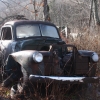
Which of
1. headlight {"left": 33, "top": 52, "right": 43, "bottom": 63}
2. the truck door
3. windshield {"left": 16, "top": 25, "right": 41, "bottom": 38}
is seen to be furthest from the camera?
windshield {"left": 16, "top": 25, "right": 41, "bottom": 38}

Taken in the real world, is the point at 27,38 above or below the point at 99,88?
above

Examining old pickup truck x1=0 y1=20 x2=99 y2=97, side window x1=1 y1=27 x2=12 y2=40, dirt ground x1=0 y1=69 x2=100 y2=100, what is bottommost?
dirt ground x1=0 y1=69 x2=100 y2=100

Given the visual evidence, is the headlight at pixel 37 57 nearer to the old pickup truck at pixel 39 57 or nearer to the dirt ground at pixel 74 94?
the old pickup truck at pixel 39 57

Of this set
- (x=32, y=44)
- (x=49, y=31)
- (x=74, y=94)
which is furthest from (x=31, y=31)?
(x=74, y=94)

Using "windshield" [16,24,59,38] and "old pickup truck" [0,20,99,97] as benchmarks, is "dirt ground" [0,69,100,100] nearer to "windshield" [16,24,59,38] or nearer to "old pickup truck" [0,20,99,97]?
"old pickup truck" [0,20,99,97]

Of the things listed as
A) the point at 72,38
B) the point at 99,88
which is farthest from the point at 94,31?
the point at 99,88

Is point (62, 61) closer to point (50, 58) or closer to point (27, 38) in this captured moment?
point (50, 58)

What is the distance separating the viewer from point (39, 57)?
4.65 meters

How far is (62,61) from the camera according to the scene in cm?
553

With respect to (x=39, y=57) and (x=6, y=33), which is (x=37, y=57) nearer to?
(x=39, y=57)

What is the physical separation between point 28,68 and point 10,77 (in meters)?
1.18

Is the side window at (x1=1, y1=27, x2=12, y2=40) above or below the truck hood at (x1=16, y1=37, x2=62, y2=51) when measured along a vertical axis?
above

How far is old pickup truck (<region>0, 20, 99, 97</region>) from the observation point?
15.3 ft

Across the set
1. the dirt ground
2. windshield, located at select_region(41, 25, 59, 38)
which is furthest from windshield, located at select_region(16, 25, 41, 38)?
the dirt ground
